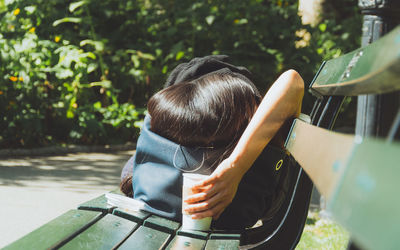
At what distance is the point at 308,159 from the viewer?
1.15m

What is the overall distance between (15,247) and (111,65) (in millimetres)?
5374

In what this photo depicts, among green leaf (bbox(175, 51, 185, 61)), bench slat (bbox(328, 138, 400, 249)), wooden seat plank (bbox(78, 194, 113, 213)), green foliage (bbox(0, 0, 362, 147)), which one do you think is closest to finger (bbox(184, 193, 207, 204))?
wooden seat plank (bbox(78, 194, 113, 213))

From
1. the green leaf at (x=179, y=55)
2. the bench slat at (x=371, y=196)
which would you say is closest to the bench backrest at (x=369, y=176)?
the bench slat at (x=371, y=196)

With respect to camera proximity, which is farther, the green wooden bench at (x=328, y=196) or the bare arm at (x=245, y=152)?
the bare arm at (x=245, y=152)

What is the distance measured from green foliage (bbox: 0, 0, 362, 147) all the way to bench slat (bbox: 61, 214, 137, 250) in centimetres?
398

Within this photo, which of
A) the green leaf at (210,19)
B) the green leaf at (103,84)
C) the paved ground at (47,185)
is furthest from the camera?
the green leaf at (210,19)

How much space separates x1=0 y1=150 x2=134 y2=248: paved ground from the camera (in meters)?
3.50

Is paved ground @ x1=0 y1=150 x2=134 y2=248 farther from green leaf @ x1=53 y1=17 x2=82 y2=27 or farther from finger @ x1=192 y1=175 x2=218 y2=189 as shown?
finger @ x1=192 y1=175 x2=218 y2=189

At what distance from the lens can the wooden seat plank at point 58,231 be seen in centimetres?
139

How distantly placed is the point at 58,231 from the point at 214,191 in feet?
1.60

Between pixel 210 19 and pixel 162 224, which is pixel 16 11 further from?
pixel 162 224

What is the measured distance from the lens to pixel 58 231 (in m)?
1.54

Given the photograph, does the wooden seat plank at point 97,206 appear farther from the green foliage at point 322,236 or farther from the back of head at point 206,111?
the green foliage at point 322,236

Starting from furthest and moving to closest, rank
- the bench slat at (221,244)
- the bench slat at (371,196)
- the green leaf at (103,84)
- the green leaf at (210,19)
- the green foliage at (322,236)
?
the green leaf at (210,19) → the green leaf at (103,84) → the green foliage at (322,236) → the bench slat at (221,244) → the bench slat at (371,196)
